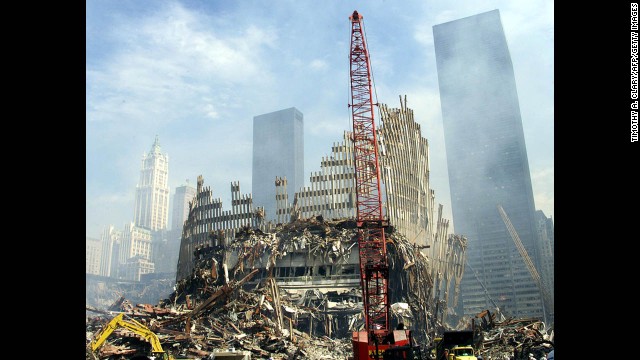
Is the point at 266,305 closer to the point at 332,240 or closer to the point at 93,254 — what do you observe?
the point at 332,240

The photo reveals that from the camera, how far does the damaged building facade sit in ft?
192

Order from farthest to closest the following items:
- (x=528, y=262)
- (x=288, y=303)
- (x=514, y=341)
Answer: (x=528, y=262)
(x=288, y=303)
(x=514, y=341)

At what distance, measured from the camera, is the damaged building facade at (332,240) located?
58.6 meters

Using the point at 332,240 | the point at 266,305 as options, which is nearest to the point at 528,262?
the point at 332,240

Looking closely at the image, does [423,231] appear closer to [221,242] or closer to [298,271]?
[298,271]

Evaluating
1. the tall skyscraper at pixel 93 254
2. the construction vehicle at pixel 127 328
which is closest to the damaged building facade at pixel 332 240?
the construction vehicle at pixel 127 328

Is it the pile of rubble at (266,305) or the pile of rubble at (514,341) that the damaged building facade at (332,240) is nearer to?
the pile of rubble at (266,305)

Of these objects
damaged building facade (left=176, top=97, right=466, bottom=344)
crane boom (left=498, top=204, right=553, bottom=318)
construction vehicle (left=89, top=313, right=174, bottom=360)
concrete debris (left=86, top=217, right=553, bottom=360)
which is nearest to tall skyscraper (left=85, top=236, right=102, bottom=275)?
damaged building facade (left=176, top=97, right=466, bottom=344)

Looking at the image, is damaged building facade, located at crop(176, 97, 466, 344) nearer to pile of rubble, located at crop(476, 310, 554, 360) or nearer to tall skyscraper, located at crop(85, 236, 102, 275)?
pile of rubble, located at crop(476, 310, 554, 360)

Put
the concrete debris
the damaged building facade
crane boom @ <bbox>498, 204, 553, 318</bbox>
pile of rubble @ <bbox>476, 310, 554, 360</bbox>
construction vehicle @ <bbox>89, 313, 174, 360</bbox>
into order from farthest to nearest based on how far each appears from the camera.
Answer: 1. crane boom @ <bbox>498, 204, 553, 318</bbox>
2. the damaged building facade
3. the concrete debris
4. pile of rubble @ <bbox>476, 310, 554, 360</bbox>
5. construction vehicle @ <bbox>89, 313, 174, 360</bbox>

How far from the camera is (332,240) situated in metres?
61.2
